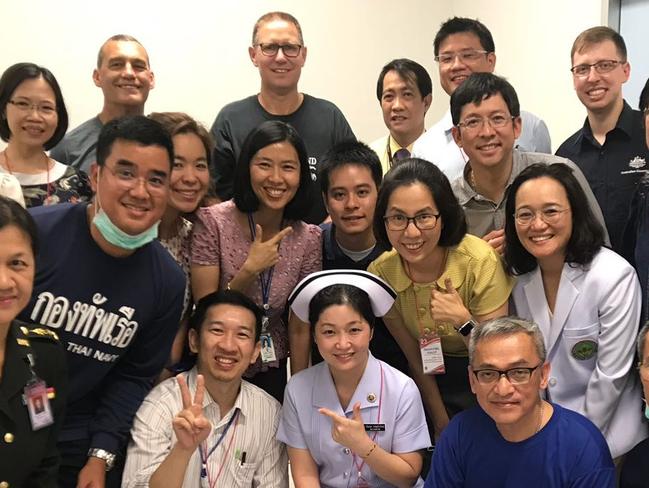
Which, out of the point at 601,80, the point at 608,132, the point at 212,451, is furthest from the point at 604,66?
the point at 212,451

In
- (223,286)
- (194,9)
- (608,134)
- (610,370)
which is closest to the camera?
(610,370)

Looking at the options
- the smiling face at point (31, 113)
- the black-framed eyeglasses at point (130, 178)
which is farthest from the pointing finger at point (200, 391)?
the smiling face at point (31, 113)

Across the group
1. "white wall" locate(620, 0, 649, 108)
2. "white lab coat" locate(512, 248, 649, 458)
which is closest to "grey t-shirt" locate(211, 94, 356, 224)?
"white lab coat" locate(512, 248, 649, 458)

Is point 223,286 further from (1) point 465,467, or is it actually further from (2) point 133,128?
(1) point 465,467

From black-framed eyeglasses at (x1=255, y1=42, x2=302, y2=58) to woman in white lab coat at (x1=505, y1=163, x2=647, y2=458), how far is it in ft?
4.80

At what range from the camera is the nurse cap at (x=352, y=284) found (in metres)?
2.72

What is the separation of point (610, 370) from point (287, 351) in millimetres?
1223

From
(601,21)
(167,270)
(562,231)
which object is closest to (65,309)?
(167,270)

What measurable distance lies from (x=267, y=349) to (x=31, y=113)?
1333 millimetres

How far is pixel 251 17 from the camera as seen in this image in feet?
17.1

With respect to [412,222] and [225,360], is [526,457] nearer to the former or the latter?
[412,222]

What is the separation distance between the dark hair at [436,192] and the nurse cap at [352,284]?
245 millimetres

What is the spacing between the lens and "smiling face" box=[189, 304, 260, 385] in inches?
104

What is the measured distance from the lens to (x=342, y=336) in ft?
8.68
